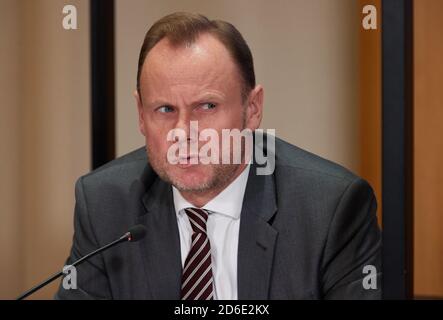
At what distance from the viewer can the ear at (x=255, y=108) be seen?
1166 mm

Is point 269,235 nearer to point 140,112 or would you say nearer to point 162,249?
point 162,249

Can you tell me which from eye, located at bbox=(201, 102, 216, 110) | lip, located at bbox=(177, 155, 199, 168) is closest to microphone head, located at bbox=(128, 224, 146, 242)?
lip, located at bbox=(177, 155, 199, 168)

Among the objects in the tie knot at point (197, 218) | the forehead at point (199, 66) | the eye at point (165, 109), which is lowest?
the tie knot at point (197, 218)

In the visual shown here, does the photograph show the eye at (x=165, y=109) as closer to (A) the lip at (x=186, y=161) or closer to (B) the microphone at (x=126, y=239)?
(A) the lip at (x=186, y=161)

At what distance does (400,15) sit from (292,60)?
0.65 feet

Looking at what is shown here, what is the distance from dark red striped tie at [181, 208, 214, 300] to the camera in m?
1.15

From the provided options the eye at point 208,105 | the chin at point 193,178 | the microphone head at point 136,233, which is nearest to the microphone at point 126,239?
the microphone head at point 136,233

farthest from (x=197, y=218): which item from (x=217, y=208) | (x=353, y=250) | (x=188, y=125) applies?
(x=353, y=250)

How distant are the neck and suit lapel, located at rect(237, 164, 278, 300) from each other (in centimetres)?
5

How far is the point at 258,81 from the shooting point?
1.18m

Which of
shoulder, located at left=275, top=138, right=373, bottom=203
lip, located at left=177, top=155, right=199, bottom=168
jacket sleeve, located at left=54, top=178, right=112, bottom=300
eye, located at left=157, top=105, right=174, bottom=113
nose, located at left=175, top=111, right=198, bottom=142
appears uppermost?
eye, located at left=157, top=105, right=174, bottom=113

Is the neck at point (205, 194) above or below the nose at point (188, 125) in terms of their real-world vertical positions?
A: below

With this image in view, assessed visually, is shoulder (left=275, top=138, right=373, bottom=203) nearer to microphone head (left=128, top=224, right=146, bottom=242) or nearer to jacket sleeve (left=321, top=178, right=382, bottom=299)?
jacket sleeve (left=321, top=178, right=382, bottom=299)
